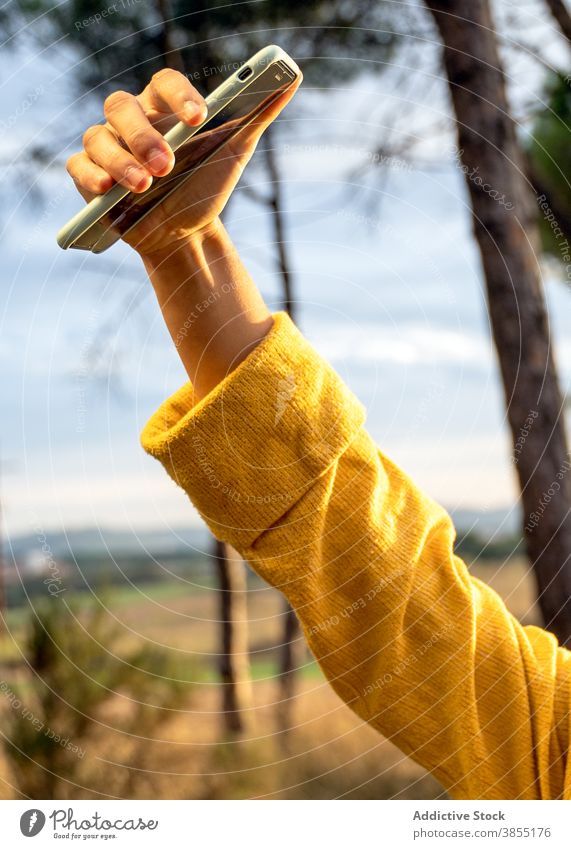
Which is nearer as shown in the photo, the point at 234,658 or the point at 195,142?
the point at 195,142

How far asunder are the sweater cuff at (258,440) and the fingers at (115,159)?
0.08 m

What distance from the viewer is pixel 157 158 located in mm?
273

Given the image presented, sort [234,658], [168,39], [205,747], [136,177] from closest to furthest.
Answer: [136,177] < [168,39] < [205,747] < [234,658]

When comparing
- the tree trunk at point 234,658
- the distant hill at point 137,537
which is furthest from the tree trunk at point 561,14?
the tree trunk at point 234,658

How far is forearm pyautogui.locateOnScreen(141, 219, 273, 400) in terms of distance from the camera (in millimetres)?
314

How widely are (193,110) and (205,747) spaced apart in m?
1.66

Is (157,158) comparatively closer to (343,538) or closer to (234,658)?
(343,538)

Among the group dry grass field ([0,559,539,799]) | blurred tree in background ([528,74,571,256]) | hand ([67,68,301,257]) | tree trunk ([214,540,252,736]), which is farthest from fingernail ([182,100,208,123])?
tree trunk ([214,540,252,736])

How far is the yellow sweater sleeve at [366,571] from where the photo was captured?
33cm

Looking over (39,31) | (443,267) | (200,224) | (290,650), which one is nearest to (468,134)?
(443,267)

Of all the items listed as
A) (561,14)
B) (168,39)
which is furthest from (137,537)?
(168,39)

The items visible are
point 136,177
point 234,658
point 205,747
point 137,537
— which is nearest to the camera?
point 136,177

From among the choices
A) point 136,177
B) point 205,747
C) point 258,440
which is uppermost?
point 136,177
